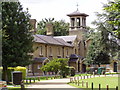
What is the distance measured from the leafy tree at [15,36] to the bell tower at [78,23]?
50146mm

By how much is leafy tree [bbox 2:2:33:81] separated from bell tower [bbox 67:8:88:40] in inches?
1974

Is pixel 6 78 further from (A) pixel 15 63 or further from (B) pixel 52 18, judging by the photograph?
(B) pixel 52 18

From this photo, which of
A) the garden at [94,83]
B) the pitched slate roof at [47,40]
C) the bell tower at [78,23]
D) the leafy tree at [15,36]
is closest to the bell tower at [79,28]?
the bell tower at [78,23]

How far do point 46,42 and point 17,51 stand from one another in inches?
1234

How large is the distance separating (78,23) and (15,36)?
5348 centimetres

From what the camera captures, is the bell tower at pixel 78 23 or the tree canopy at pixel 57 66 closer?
the tree canopy at pixel 57 66

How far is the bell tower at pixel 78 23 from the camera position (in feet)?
283

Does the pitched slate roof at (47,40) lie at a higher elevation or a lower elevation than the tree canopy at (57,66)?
higher

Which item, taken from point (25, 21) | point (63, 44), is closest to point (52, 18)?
point (63, 44)

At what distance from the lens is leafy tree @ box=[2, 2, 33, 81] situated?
35.1 m

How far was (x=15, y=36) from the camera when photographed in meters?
36.0

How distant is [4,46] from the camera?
114ft

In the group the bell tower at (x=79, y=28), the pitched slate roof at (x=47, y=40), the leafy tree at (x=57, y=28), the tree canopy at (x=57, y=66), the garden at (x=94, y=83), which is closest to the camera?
the garden at (x=94, y=83)

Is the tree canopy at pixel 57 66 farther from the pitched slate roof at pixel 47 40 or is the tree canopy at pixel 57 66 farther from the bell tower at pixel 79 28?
the bell tower at pixel 79 28
